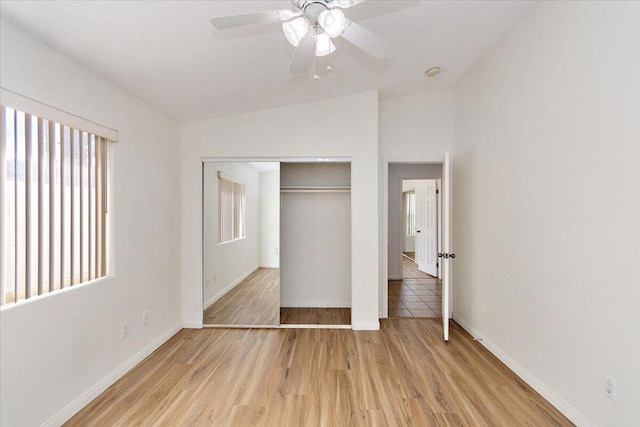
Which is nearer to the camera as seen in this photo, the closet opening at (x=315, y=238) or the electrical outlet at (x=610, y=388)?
the electrical outlet at (x=610, y=388)

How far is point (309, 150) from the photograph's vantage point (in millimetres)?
3676

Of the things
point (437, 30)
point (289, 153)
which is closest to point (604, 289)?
point (437, 30)

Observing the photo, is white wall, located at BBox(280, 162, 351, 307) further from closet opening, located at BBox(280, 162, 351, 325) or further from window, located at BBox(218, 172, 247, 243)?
window, located at BBox(218, 172, 247, 243)

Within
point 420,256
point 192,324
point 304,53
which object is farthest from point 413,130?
point 420,256

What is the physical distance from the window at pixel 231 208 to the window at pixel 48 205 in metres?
1.38

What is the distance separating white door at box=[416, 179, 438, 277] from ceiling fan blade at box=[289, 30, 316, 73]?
5210mm

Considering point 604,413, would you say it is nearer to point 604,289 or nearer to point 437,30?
point 604,289

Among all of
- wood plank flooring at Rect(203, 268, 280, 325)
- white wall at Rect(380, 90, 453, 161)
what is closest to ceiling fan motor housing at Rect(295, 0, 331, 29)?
white wall at Rect(380, 90, 453, 161)

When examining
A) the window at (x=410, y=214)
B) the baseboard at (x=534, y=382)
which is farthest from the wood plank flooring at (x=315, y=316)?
the window at (x=410, y=214)

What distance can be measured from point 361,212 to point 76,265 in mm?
→ 2683

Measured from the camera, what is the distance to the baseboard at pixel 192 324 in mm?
3693

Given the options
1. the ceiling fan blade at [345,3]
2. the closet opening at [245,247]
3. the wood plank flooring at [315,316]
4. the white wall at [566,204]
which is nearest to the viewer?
the ceiling fan blade at [345,3]

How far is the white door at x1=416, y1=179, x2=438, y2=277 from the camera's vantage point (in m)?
6.60

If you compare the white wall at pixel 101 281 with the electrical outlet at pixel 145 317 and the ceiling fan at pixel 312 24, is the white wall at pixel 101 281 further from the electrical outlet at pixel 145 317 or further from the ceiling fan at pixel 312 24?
A: the ceiling fan at pixel 312 24
